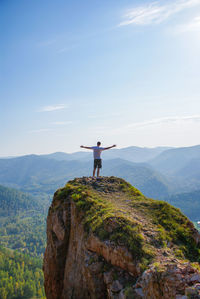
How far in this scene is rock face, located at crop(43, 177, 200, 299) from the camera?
8617 mm

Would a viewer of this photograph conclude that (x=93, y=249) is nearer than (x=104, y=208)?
Yes

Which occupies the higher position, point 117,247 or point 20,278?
point 117,247

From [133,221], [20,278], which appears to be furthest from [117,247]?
[20,278]

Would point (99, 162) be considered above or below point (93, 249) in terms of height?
above

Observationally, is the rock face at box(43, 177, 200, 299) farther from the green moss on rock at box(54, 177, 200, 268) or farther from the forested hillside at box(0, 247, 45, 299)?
the forested hillside at box(0, 247, 45, 299)

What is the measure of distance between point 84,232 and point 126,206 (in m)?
3.60

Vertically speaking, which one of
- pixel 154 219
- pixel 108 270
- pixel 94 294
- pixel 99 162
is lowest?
pixel 94 294

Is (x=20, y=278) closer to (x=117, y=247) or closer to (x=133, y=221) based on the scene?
(x=133, y=221)

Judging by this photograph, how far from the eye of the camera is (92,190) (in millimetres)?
18328

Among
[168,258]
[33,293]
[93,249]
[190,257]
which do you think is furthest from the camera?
[33,293]

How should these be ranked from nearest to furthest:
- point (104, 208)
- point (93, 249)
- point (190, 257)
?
point (190, 257), point (93, 249), point (104, 208)

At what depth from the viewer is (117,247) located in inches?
437

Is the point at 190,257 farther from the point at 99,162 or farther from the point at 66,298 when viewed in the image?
the point at 99,162

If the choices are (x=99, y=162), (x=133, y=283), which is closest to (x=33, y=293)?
(x=99, y=162)
